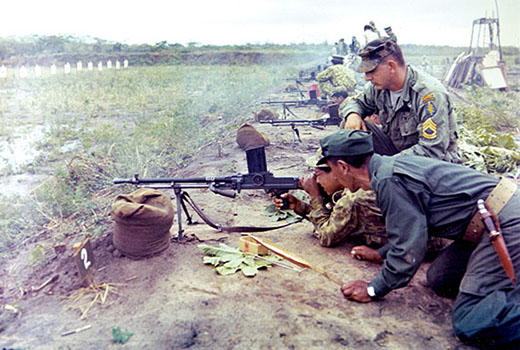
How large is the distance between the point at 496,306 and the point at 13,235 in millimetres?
4754

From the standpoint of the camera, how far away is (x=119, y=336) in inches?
110

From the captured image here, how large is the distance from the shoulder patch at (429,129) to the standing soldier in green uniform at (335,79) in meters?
7.51

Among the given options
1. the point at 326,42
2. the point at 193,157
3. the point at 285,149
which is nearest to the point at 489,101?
the point at 285,149

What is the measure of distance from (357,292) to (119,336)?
1582mm

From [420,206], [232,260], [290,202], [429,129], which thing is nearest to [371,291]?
[420,206]

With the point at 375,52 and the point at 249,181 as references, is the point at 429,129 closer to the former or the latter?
the point at 375,52

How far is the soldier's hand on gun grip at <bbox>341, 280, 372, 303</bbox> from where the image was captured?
321cm

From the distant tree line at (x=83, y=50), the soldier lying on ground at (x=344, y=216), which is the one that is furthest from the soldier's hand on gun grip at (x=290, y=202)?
the distant tree line at (x=83, y=50)

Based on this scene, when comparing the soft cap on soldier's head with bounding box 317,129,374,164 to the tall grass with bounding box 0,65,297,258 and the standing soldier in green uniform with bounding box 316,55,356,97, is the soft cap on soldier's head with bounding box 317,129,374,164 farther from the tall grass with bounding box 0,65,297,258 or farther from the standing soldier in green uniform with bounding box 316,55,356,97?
the standing soldier in green uniform with bounding box 316,55,356,97

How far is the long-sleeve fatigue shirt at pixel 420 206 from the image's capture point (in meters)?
2.81

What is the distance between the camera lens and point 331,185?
13.2ft

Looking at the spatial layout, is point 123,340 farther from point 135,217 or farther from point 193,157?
point 193,157

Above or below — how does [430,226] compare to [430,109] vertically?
below

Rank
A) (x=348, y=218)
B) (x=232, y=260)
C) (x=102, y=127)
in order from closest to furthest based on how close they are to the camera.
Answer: (x=232, y=260) → (x=348, y=218) → (x=102, y=127)
